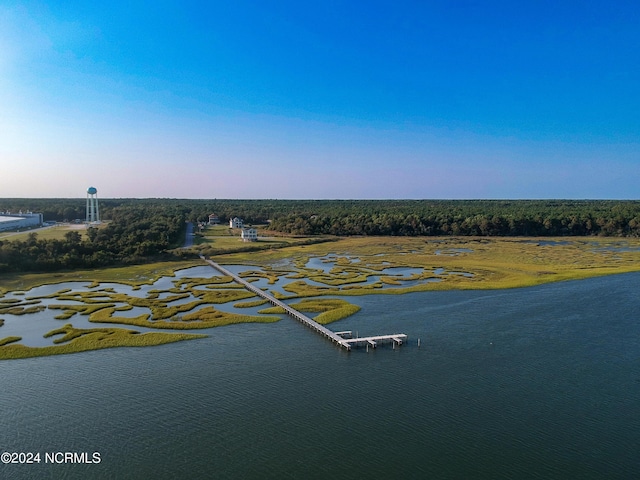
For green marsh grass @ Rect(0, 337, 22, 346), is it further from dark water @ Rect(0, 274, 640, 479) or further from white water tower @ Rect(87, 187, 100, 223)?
white water tower @ Rect(87, 187, 100, 223)

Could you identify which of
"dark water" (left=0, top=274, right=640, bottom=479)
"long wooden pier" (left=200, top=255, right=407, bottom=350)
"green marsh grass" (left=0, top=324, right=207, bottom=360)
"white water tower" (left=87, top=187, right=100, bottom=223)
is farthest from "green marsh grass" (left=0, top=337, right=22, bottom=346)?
"white water tower" (left=87, top=187, right=100, bottom=223)

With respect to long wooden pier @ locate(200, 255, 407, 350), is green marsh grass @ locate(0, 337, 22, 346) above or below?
below

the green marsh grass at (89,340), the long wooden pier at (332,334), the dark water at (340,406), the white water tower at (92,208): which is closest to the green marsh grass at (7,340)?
the green marsh grass at (89,340)

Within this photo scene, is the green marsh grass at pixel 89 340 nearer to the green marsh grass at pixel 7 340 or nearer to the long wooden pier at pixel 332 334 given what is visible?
the green marsh grass at pixel 7 340

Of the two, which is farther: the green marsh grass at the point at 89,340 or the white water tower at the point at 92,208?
the white water tower at the point at 92,208

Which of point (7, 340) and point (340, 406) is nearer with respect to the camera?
point (340, 406)

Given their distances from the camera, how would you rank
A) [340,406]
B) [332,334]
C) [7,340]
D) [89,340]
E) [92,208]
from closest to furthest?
[340,406], [7,340], [89,340], [332,334], [92,208]

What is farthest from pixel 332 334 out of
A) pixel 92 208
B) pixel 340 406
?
pixel 92 208

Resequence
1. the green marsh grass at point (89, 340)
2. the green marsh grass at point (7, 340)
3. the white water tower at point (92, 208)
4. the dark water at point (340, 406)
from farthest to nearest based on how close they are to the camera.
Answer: the white water tower at point (92, 208) → the green marsh grass at point (7, 340) → the green marsh grass at point (89, 340) → the dark water at point (340, 406)

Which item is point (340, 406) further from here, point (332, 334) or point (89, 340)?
point (89, 340)
